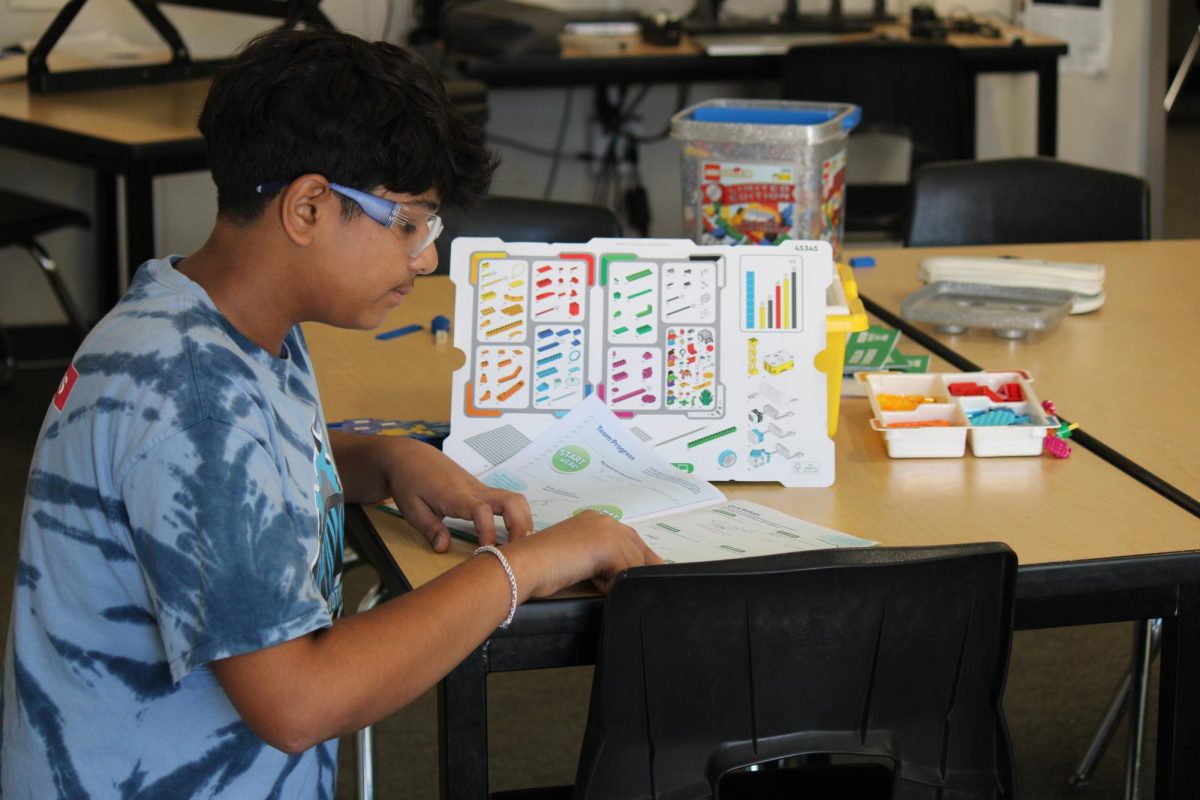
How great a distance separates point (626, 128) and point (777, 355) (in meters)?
3.37

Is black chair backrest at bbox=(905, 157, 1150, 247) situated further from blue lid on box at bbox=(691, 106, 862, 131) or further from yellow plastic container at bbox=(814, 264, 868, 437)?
yellow plastic container at bbox=(814, 264, 868, 437)

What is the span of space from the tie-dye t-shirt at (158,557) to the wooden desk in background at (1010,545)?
166mm

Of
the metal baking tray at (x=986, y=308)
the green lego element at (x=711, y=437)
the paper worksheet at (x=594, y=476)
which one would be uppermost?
the metal baking tray at (x=986, y=308)

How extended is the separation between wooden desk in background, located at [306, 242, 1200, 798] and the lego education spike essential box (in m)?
0.06

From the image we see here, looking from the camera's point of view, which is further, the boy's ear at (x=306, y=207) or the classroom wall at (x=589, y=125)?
the classroom wall at (x=589, y=125)

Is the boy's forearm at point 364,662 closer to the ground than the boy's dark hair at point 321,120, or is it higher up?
closer to the ground

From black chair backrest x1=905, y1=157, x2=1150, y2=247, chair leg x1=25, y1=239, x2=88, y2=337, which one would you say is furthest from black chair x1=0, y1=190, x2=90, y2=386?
black chair backrest x1=905, y1=157, x2=1150, y2=247

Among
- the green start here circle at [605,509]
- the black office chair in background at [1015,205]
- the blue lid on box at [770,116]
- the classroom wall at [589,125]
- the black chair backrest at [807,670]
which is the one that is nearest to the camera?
the black chair backrest at [807,670]

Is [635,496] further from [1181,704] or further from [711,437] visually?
[1181,704]

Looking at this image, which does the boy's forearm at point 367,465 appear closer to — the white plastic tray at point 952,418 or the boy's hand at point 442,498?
the boy's hand at point 442,498

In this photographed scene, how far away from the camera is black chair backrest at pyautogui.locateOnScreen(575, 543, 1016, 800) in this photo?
1.12 meters

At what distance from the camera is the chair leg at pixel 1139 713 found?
1.68 metres

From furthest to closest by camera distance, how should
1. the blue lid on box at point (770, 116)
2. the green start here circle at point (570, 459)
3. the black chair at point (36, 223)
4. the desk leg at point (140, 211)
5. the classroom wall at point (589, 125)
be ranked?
the classroom wall at point (589, 125), the black chair at point (36, 223), the desk leg at point (140, 211), the blue lid on box at point (770, 116), the green start here circle at point (570, 459)

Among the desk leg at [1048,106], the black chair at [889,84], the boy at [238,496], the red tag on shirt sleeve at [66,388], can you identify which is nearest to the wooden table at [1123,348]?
the boy at [238,496]
